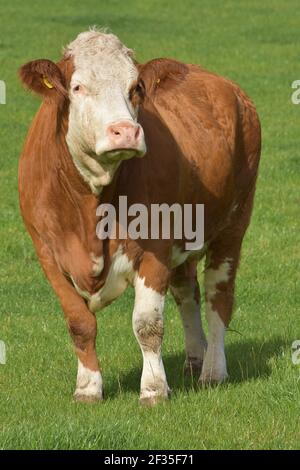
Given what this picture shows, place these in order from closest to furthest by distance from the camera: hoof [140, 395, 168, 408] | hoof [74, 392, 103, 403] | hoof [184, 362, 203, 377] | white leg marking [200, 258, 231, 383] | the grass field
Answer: the grass field, hoof [140, 395, 168, 408], hoof [74, 392, 103, 403], white leg marking [200, 258, 231, 383], hoof [184, 362, 203, 377]

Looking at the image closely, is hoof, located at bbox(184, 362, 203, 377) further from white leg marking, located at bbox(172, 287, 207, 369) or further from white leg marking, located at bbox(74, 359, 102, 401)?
white leg marking, located at bbox(74, 359, 102, 401)

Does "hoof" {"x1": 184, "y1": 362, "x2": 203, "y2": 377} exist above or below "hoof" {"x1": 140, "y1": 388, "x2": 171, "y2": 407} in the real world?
below

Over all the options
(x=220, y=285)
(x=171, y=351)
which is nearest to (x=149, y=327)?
(x=220, y=285)

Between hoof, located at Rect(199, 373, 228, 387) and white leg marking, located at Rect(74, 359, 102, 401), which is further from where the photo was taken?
hoof, located at Rect(199, 373, 228, 387)

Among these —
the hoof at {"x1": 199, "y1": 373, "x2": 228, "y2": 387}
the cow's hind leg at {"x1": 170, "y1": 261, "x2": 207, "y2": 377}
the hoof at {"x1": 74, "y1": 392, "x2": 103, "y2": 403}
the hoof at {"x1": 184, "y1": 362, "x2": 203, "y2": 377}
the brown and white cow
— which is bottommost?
the hoof at {"x1": 184, "y1": 362, "x2": 203, "y2": 377}

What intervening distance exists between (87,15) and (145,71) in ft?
77.3

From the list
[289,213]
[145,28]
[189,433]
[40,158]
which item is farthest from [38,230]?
[145,28]

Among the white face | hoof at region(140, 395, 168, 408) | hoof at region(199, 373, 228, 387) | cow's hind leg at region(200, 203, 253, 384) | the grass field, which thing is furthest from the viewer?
cow's hind leg at region(200, 203, 253, 384)

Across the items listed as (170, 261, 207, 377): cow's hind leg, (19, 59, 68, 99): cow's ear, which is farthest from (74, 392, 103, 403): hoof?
(19, 59, 68, 99): cow's ear

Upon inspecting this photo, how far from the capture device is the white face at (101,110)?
6.92m

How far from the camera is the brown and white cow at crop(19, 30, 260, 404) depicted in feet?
23.9

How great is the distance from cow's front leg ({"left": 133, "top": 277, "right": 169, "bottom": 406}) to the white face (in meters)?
0.70

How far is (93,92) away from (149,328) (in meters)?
1.51

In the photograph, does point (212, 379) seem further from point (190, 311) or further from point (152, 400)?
point (152, 400)
